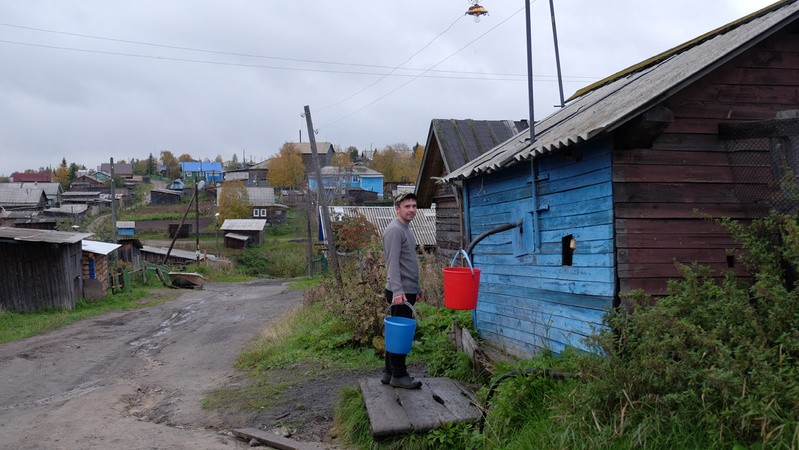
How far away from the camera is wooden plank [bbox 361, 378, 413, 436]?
5406 mm

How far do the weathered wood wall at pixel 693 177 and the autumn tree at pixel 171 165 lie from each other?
115524 mm

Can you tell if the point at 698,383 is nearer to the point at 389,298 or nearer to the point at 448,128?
the point at 389,298

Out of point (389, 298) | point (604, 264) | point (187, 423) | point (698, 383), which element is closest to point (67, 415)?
point (187, 423)

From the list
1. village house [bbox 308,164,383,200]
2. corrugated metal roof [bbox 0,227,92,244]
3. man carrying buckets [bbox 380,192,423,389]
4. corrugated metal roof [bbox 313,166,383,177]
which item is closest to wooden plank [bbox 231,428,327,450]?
man carrying buckets [bbox 380,192,423,389]

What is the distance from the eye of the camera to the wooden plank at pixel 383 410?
541 cm

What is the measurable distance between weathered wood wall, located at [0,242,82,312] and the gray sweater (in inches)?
687

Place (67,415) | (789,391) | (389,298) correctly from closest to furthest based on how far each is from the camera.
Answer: (789,391) → (389,298) → (67,415)

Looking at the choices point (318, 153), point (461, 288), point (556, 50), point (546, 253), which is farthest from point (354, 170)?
point (461, 288)

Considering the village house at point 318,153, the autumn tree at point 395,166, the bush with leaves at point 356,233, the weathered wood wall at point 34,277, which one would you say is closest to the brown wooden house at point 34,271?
the weathered wood wall at point 34,277

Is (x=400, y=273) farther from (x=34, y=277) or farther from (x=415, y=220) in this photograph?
(x=415, y=220)

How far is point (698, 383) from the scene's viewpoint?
4.20m

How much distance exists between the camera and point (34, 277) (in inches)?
810

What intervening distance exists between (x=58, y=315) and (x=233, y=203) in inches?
1730

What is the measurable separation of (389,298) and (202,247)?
48.8 m
